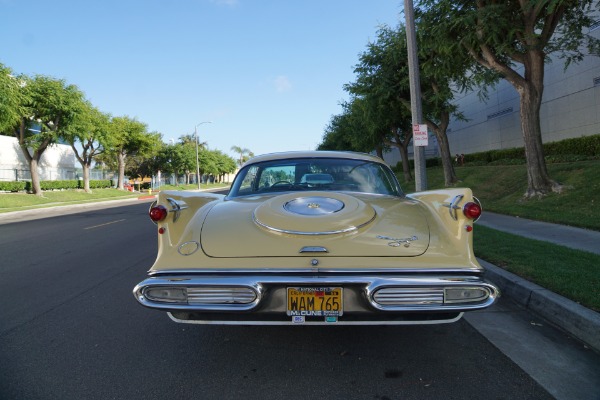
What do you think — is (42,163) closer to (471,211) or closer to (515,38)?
(515,38)

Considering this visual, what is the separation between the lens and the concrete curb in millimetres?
3252

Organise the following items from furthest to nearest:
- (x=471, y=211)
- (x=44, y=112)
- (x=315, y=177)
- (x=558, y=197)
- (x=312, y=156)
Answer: (x=44, y=112) → (x=558, y=197) → (x=312, y=156) → (x=315, y=177) → (x=471, y=211)

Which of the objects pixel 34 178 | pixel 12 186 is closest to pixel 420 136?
pixel 34 178

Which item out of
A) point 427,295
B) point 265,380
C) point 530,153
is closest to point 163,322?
point 265,380

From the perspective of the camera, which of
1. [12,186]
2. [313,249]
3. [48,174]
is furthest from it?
[48,174]

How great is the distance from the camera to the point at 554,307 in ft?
12.1

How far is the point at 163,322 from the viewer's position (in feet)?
12.8

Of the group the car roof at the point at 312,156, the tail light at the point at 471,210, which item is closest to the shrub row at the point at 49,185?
the car roof at the point at 312,156

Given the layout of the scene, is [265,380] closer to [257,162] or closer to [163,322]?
[163,322]

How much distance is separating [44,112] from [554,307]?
33205 millimetres

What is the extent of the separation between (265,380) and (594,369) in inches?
87.4

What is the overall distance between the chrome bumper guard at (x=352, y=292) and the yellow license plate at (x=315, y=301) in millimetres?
37

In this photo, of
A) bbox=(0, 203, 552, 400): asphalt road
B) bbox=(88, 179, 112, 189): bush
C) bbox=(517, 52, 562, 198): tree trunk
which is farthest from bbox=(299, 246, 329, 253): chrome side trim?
bbox=(88, 179, 112, 189): bush

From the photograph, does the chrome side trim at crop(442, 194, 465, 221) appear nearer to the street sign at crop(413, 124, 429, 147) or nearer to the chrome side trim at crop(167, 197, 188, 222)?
the chrome side trim at crop(167, 197, 188, 222)
